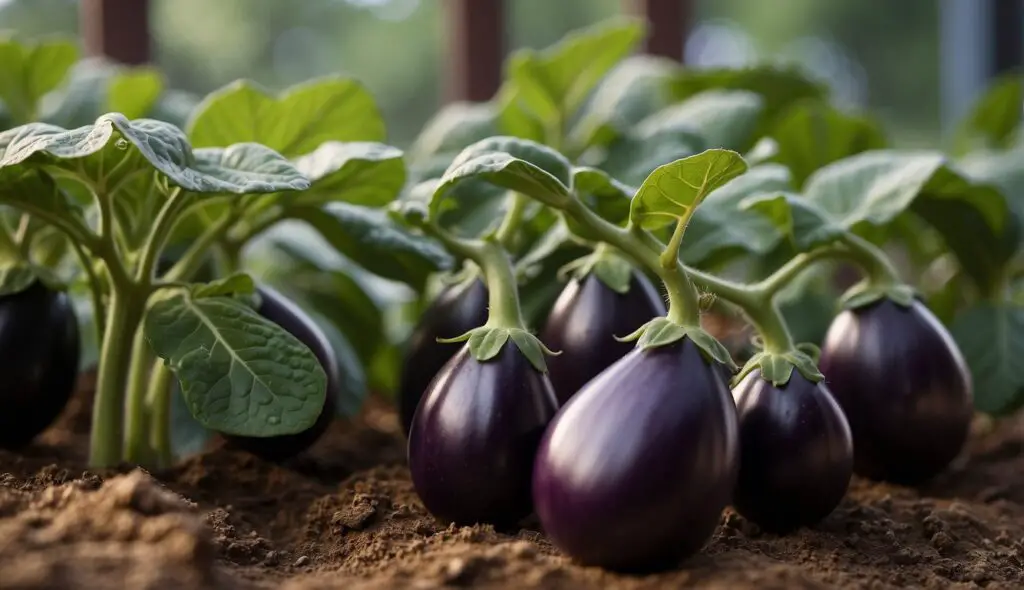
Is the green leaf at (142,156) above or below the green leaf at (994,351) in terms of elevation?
above

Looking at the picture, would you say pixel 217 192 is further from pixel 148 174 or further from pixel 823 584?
pixel 823 584

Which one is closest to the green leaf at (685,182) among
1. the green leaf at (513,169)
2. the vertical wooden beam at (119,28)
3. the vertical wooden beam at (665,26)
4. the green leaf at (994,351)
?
the green leaf at (513,169)

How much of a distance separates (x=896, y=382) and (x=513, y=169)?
0.45 meters

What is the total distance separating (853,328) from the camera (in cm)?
99

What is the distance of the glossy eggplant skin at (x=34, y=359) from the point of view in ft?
3.02

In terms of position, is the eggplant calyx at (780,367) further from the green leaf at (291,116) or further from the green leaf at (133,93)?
the green leaf at (133,93)

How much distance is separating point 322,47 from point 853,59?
10.2 feet

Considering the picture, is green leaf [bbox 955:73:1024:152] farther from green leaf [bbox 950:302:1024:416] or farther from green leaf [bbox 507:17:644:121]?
green leaf [bbox 507:17:644:121]

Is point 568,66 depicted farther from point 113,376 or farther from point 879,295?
point 113,376

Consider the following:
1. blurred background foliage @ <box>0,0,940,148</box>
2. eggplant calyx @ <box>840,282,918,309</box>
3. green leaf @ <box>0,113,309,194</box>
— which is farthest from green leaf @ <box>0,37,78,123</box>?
blurred background foliage @ <box>0,0,940,148</box>

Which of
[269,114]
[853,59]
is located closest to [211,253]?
[269,114]

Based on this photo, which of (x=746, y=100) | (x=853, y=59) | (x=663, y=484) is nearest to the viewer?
(x=663, y=484)

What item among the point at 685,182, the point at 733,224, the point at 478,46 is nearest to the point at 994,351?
the point at 733,224

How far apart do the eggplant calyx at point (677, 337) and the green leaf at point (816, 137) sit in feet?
2.56
